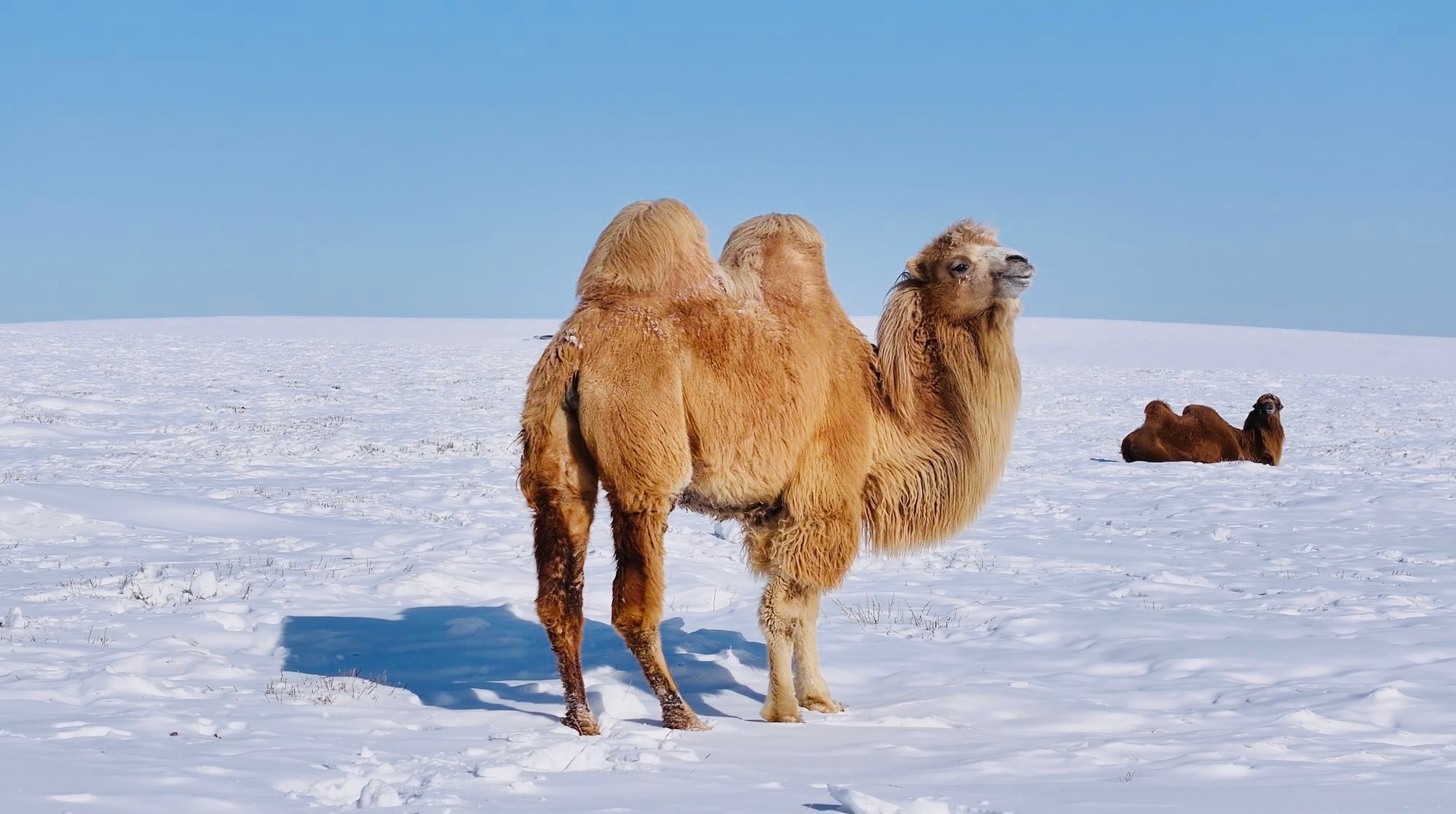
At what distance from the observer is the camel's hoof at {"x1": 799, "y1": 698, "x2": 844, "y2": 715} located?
5.39 m

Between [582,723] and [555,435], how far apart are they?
3.80 feet

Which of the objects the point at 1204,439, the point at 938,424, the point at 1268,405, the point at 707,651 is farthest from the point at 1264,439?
the point at 707,651

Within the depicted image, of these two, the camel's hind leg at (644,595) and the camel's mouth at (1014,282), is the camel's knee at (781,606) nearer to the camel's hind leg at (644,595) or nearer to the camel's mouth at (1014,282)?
the camel's hind leg at (644,595)

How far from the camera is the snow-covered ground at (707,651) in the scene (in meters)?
3.74

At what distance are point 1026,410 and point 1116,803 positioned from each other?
2505cm

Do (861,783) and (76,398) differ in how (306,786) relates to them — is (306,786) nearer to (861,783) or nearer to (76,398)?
(861,783)

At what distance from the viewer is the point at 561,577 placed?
191 inches

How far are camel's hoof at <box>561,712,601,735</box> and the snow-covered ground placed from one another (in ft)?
0.27

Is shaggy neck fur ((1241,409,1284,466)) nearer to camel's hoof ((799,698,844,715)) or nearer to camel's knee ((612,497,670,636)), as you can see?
camel's hoof ((799,698,844,715))

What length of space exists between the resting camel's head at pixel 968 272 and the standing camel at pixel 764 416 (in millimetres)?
10

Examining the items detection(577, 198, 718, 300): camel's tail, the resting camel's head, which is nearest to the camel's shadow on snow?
detection(577, 198, 718, 300): camel's tail

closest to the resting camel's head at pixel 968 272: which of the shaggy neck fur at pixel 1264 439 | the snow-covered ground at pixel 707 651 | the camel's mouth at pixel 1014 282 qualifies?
the camel's mouth at pixel 1014 282

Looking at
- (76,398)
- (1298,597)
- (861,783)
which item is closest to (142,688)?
(861,783)

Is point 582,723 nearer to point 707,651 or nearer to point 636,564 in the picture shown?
point 636,564
